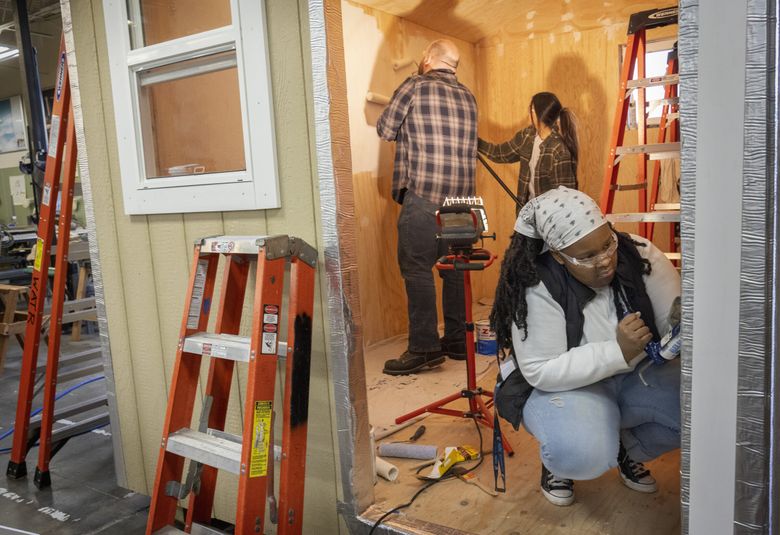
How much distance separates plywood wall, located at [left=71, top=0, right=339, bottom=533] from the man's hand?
841 mm

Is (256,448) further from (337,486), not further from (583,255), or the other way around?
(583,255)

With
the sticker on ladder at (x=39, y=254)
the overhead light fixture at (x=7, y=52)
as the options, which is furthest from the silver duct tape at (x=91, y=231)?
the overhead light fixture at (x=7, y=52)

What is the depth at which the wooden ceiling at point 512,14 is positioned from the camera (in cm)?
382

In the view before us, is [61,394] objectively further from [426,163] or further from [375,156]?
[426,163]

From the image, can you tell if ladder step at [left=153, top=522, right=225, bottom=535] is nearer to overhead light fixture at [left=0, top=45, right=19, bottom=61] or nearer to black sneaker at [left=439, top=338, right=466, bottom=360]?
black sneaker at [left=439, top=338, right=466, bottom=360]

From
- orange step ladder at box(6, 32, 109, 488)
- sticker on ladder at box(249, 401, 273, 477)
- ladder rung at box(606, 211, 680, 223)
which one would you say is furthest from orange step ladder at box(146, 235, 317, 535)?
ladder rung at box(606, 211, 680, 223)

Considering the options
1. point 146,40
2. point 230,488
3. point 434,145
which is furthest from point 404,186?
point 230,488

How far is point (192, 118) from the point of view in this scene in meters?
2.03

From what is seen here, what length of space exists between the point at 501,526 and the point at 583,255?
0.84 metres


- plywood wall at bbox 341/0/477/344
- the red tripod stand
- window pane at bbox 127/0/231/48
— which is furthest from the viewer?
plywood wall at bbox 341/0/477/344

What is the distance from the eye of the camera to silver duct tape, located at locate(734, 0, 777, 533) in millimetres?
1094

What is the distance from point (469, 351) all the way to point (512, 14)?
275 cm

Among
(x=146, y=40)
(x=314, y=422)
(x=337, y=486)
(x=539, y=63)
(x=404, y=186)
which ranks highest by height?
(x=539, y=63)

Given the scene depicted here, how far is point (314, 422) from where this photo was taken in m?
1.86
